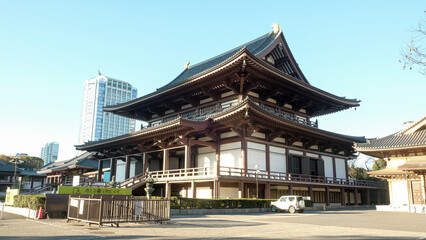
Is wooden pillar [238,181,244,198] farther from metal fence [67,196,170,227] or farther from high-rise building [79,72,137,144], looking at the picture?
high-rise building [79,72,137,144]

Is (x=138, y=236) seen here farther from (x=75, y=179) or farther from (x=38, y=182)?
(x=38, y=182)

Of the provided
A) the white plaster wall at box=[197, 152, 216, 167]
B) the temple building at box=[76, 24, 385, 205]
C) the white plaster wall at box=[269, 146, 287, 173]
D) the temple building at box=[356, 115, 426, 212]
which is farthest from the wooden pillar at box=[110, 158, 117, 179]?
the temple building at box=[356, 115, 426, 212]

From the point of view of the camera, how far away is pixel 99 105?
178m

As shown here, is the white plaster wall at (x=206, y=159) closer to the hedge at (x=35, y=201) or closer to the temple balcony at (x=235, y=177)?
the temple balcony at (x=235, y=177)

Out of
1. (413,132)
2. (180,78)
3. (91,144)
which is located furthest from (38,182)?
(413,132)

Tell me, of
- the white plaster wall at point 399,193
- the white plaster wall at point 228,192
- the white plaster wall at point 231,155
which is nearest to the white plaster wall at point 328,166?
the white plaster wall at point 399,193

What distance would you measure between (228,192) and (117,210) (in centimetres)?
1587

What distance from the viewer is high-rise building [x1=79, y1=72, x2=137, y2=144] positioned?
178m

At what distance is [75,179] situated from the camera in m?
23.9

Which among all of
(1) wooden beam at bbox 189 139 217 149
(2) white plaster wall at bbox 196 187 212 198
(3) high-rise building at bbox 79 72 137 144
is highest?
(3) high-rise building at bbox 79 72 137 144

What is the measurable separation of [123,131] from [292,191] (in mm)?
168493

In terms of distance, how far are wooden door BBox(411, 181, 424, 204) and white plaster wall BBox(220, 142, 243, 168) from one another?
15109mm

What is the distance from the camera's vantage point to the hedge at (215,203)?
22109mm

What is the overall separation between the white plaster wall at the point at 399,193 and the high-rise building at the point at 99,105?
160m
